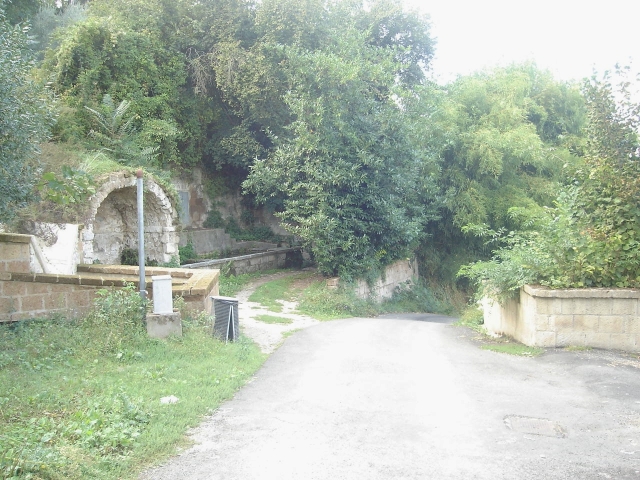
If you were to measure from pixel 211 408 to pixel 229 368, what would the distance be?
1.55m

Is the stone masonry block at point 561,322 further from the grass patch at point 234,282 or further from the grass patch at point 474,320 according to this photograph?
the grass patch at point 234,282

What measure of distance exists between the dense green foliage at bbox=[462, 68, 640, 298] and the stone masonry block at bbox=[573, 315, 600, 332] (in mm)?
471

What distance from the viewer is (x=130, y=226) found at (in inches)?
672

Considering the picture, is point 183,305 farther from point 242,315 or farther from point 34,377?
point 242,315

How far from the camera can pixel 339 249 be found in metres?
16.8

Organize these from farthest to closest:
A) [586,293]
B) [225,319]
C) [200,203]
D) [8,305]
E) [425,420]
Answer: [200,203]
[8,305]
[225,319]
[586,293]
[425,420]

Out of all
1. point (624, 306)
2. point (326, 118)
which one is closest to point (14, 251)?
point (326, 118)

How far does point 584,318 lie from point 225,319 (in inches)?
211

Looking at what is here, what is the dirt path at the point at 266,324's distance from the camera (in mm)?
9957

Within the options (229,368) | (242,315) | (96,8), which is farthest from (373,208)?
(96,8)

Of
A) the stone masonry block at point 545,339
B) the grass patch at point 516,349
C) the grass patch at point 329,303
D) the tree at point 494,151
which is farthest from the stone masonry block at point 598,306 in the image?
the tree at point 494,151

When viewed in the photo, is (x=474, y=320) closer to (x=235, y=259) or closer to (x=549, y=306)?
(x=549, y=306)

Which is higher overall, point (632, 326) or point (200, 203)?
point (200, 203)

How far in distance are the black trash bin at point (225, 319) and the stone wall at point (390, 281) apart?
28.2 feet
